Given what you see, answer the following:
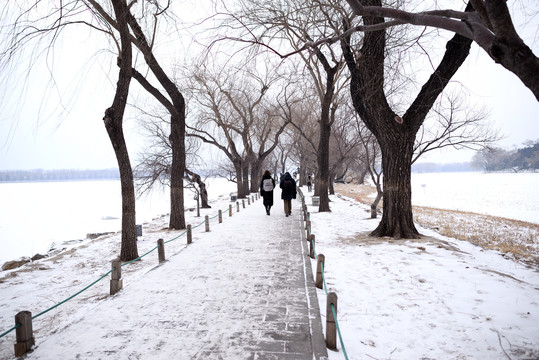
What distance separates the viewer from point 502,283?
16.7ft

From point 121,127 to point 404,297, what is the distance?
766 cm

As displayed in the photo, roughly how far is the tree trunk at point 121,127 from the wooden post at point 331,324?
6456 millimetres

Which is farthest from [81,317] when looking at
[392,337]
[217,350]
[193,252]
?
[392,337]

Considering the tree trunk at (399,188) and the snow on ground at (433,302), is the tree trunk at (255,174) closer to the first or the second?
the tree trunk at (399,188)

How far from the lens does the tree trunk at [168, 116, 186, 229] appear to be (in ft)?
40.9

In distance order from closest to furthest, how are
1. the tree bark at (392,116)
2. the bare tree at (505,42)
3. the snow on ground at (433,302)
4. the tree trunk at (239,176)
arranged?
1. the bare tree at (505,42)
2. the snow on ground at (433,302)
3. the tree bark at (392,116)
4. the tree trunk at (239,176)

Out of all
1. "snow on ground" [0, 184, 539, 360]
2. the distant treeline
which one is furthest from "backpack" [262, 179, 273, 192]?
the distant treeline

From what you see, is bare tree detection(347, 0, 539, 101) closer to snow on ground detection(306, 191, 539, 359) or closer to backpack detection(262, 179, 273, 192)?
snow on ground detection(306, 191, 539, 359)

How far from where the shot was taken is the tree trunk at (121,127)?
7.58 m

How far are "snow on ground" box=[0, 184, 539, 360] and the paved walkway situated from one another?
384 millimetres

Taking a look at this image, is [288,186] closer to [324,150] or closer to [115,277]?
[324,150]

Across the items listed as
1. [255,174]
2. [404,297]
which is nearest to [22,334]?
[404,297]

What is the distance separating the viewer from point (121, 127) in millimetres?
7945

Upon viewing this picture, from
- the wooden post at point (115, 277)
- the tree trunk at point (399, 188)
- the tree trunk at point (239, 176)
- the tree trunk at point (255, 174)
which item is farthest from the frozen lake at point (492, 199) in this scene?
the wooden post at point (115, 277)
